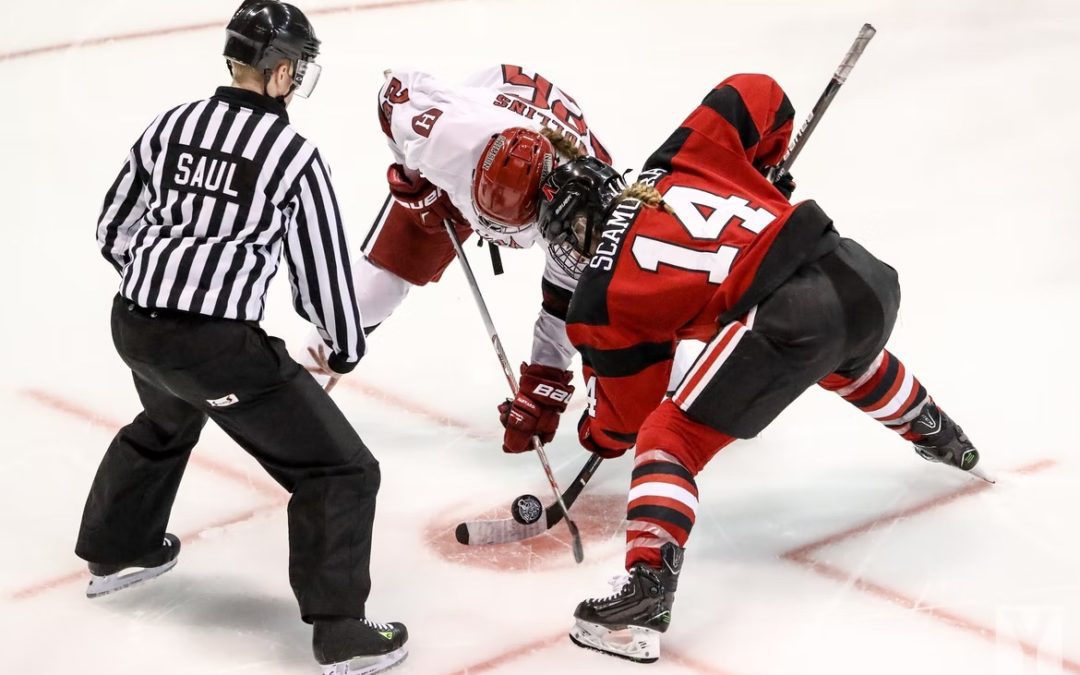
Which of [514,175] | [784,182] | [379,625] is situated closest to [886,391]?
[784,182]

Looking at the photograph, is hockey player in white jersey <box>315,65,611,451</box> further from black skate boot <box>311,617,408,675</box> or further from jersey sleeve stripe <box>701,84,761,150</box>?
black skate boot <box>311,617,408,675</box>

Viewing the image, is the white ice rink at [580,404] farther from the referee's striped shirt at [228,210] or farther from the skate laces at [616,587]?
the referee's striped shirt at [228,210]

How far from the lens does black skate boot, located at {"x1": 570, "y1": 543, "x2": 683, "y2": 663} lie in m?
2.62

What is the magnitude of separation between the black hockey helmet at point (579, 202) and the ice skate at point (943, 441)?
0.95 meters

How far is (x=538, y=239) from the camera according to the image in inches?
131

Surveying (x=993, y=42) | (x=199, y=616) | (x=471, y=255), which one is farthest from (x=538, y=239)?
(x=993, y=42)

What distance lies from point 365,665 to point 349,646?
6 cm

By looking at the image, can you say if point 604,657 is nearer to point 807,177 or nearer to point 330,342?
point 330,342

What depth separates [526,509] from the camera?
3.13 m

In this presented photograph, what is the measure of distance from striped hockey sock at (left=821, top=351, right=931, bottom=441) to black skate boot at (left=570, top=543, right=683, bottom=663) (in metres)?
0.69

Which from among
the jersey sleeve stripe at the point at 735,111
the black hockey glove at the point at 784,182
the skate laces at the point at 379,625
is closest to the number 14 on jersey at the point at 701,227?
the jersey sleeve stripe at the point at 735,111

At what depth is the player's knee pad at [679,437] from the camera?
2691 millimetres

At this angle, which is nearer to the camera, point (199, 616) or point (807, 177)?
point (199, 616)

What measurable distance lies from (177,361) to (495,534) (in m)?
0.90
